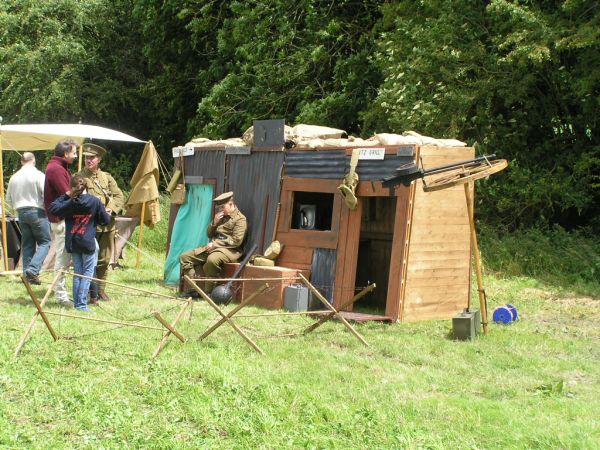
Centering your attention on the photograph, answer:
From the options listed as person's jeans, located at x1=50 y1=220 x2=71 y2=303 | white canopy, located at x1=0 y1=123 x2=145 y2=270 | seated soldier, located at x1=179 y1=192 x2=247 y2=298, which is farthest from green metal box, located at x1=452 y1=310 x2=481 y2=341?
white canopy, located at x1=0 y1=123 x2=145 y2=270

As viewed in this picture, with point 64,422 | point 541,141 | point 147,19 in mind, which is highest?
point 147,19

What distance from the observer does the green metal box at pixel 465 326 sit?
367 inches

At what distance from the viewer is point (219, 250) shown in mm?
12344

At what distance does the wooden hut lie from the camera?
10.5 metres

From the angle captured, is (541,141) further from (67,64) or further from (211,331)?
(67,64)

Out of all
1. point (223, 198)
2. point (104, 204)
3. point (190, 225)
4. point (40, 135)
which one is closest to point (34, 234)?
point (104, 204)

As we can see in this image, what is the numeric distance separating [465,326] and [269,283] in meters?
2.99

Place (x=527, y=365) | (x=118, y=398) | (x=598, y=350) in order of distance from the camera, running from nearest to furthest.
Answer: (x=118, y=398) → (x=527, y=365) → (x=598, y=350)

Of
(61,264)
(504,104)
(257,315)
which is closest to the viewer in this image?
(257,315)

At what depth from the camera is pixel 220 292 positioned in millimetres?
11703

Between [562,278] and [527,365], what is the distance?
6149mm

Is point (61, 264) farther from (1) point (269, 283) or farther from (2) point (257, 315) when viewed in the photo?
(2) point (257, 315)

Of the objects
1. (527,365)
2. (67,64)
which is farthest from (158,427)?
(67,64)

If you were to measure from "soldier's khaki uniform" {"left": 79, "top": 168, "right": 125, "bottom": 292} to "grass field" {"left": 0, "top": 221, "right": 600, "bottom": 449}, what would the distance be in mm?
985
